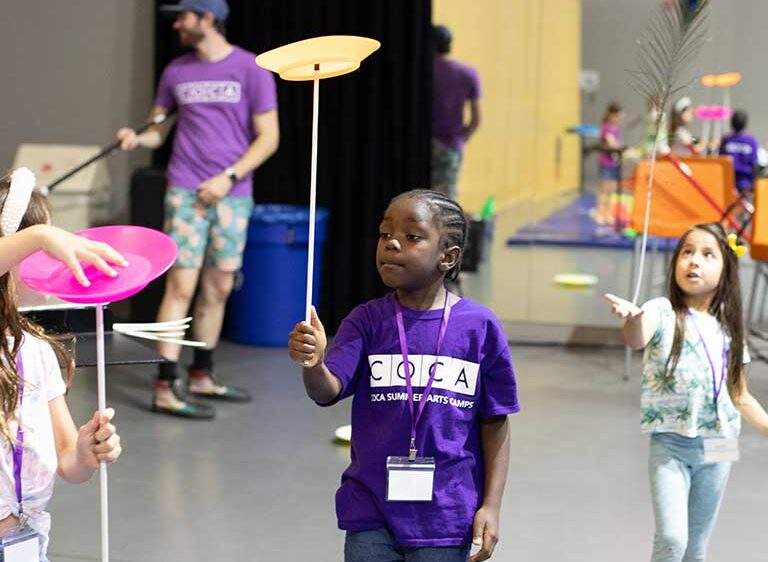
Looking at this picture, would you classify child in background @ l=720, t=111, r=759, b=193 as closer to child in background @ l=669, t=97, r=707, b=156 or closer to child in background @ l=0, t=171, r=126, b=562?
child in background @ l=669, t=97, r=707, b=156

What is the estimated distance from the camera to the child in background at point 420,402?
2.30m

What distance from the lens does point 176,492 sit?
4.30 m

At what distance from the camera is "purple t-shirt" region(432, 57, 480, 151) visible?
6879mm

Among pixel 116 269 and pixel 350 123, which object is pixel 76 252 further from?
pixel 350 123

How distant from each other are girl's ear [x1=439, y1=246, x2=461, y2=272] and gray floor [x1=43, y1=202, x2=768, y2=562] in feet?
5.28

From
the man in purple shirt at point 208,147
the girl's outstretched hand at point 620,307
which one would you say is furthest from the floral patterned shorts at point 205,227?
the girl's outstretched hand at point 620,307

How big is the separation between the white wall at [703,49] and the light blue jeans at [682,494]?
3.97 m

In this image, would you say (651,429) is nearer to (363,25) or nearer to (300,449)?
(300,449)

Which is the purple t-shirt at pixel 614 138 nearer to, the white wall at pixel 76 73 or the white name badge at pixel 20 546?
the white wall at pixel 76 73

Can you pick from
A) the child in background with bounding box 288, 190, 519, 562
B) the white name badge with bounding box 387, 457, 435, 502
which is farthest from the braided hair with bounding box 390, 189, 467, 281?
the white name badge with bounding box 387, 457, 435, 502

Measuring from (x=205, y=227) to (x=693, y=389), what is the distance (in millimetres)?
2688

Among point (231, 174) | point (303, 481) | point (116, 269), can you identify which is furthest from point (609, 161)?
point (116, 269)

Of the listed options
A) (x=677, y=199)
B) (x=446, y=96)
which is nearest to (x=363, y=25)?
(x=446, y=96)

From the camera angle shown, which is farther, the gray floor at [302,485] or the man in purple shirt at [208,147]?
the man in purple shirt at [208,147]
